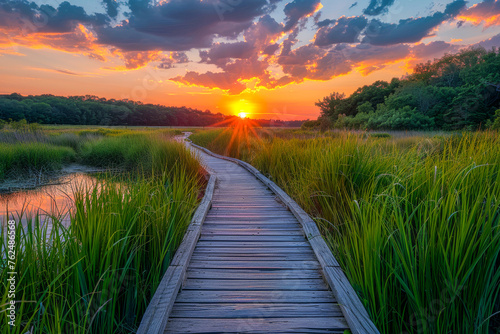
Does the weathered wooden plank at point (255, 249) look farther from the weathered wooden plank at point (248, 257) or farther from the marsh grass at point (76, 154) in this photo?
the marsh grass at point (76, 154)

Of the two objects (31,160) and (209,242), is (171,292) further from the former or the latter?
(31,160)

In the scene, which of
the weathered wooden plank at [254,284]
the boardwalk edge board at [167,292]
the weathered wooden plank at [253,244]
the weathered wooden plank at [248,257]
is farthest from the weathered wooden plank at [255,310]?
the weathered wooden plank at [253,244]

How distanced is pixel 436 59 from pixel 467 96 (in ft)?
67.7

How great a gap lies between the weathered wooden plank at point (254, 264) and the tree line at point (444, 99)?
1088 inches

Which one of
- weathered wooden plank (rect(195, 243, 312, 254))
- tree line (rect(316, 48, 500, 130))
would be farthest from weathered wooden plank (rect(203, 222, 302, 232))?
tree line (rect(316, 48, 500, 130))

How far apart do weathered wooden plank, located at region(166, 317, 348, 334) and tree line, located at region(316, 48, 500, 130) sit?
92.8ft

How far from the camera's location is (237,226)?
4.14 m

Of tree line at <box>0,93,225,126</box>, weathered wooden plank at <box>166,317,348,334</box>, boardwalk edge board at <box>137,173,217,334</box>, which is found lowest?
weathered wooden plank at <box>166,317,348,334</box>

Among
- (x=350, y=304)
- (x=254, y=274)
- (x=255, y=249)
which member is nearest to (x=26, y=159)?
(x=255, y=249)

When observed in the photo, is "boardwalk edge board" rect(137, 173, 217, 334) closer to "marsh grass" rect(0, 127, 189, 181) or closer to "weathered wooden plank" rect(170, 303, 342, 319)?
"weathered wooden plank" rect(170, 303, 342, 319)

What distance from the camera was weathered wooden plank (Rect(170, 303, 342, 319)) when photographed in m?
2.13

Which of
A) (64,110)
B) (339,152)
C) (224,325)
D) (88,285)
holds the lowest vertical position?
(224,325)

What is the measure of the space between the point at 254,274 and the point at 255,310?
57 cm

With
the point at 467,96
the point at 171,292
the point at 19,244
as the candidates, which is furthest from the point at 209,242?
the point at 467,96
